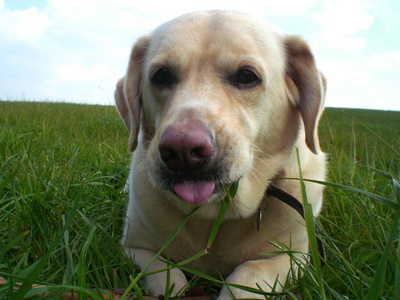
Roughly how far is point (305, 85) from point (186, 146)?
116 centimetres

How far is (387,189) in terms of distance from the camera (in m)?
2.80

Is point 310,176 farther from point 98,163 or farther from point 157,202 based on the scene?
point 98,163

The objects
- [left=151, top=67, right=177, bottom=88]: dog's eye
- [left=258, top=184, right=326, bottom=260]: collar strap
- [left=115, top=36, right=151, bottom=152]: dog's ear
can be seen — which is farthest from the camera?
[left=115, top=36, right=151, bottom=152]: dog's ear

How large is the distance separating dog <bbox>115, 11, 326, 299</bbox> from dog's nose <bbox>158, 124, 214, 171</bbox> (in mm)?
46

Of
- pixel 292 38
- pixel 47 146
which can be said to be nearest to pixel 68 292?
pixel 292 38

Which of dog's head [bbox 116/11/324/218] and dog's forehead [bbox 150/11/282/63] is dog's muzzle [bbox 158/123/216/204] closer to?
dog's head [bbox 116/11/324/218]

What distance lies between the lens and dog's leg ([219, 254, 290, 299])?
70.1 inches

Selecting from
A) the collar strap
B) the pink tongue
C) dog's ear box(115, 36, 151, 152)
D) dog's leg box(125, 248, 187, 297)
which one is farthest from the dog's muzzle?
dog's ear box(115, 36, 151, 152)

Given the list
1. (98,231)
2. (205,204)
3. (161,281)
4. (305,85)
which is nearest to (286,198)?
(205,204)

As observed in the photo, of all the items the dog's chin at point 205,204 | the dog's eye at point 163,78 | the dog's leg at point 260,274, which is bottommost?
the dog's leg at point 260,274

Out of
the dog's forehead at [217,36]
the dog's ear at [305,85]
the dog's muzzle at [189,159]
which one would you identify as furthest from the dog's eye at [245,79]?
the dog's muzzle at [189,159]

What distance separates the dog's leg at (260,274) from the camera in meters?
1.78

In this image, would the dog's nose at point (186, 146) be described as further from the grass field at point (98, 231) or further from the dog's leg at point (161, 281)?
the dog's leg at point (161, 281)

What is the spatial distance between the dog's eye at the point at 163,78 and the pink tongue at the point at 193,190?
0.71 m
